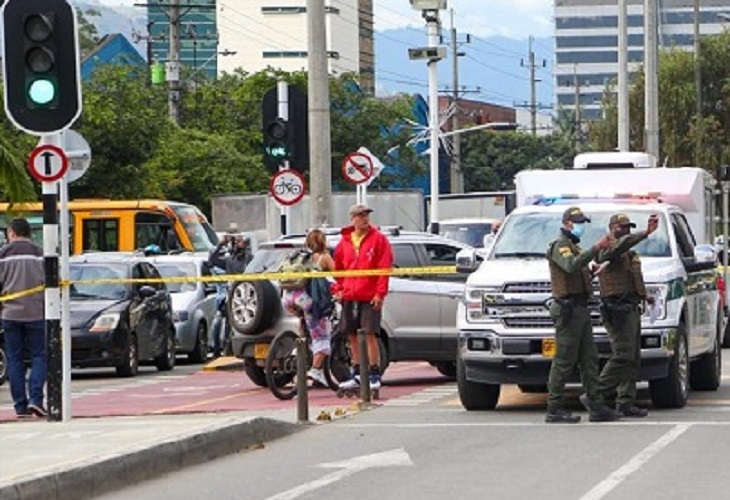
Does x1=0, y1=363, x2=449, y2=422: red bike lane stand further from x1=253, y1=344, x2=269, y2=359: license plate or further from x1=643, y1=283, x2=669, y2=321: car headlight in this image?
x1=643, y1=283, x2=669, y2=321: car headlight

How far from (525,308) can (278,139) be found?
1099 centimetres

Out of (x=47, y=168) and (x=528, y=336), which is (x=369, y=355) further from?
(x=47, y=168)

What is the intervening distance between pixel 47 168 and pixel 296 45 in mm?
144450

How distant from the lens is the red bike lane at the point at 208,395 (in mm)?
20688

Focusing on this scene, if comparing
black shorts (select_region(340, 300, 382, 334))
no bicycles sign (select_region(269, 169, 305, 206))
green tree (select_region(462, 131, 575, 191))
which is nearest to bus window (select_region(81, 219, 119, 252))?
no bicycles sign (select_region(269, 169, 305, 206))

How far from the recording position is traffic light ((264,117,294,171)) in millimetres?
28828

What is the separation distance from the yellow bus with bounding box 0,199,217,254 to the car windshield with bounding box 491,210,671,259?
992 inches

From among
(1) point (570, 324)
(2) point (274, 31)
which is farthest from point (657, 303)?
(2) point (274, 31)

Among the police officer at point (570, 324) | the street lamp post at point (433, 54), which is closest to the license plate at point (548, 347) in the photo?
the police officer at point (570, 324)

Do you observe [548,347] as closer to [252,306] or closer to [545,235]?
[545,235]

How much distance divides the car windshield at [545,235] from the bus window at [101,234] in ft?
86.3

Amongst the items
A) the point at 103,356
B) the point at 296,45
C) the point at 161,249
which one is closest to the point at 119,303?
the point at 103,356

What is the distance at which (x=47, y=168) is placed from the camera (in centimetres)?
1803

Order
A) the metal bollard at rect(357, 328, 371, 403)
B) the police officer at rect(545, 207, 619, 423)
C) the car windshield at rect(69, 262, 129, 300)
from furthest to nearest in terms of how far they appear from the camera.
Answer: the car windshield at rect(69, 262, 129, 300) < the metal bollard at rect(357, 328, 371, 403) < the police officer at rect(545, 207, 619, 423)
